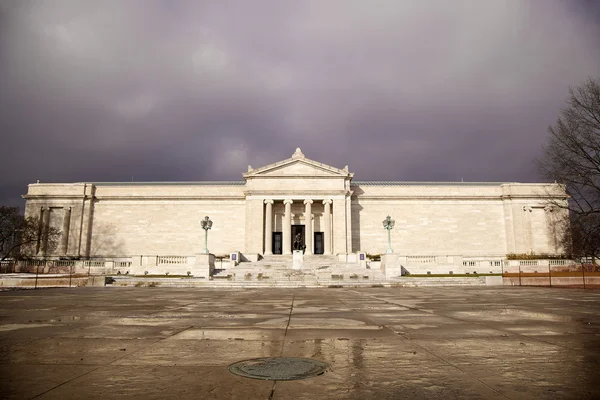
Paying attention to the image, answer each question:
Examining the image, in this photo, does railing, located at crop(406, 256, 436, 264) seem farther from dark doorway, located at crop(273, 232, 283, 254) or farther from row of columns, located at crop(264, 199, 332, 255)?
dark doorway, located at crop(273, 232, 283, 254)

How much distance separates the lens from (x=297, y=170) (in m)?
55.8

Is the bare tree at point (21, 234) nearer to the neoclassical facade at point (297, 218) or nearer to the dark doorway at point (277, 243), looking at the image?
the neoclassical facade at point (297, 218)

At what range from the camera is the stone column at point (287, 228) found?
54031mm

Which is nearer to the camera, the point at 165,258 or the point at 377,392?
the point at 377,392

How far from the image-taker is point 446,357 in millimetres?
5137

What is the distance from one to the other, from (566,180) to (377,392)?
35423mm

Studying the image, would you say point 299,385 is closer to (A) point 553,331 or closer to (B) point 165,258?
(A) point 553,331

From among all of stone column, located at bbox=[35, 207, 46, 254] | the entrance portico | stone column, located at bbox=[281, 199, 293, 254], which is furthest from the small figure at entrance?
stone column, located at bbox=[35, 207, 46, 254]

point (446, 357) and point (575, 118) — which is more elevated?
point (575, 118)

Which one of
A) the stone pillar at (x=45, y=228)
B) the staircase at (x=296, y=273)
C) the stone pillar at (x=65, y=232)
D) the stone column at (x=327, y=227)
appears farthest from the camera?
the stone pillar at (x=65, y=232)

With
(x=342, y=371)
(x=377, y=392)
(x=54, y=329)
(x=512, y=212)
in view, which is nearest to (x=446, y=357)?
(x=342, y=371)

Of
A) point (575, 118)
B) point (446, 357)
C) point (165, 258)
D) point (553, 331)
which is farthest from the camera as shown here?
point (165, 258)

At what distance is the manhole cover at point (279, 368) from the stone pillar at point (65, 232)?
62145 millimetres

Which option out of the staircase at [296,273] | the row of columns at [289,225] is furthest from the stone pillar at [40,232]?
the row of columns at [289,225]
